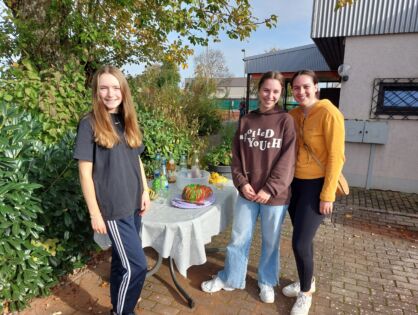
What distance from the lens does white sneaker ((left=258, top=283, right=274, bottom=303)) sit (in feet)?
8.38

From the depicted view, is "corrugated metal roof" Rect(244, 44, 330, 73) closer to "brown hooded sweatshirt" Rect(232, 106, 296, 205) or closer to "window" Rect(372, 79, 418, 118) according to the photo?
"window" Rect(372, 79, 418, 118)

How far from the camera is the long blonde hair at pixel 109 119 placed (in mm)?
1807

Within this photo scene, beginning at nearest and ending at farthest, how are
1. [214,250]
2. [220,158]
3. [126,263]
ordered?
1. [126,263]
2. [214,250]
3. [220,158]

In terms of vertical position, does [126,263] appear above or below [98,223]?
below

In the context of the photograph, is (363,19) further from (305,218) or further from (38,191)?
(38,191)

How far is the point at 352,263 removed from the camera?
10.9 feet

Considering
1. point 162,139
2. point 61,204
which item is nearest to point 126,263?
point 61,204

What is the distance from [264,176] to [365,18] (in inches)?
208

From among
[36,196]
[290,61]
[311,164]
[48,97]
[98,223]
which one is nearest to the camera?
[98,223]

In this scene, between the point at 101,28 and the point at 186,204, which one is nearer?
the point at 186,204

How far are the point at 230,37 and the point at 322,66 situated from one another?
7.04m

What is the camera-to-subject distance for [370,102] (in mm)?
6008

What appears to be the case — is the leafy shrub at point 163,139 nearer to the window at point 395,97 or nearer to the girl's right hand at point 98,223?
the girl's right hand at point 98,223

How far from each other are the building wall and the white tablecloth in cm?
505
